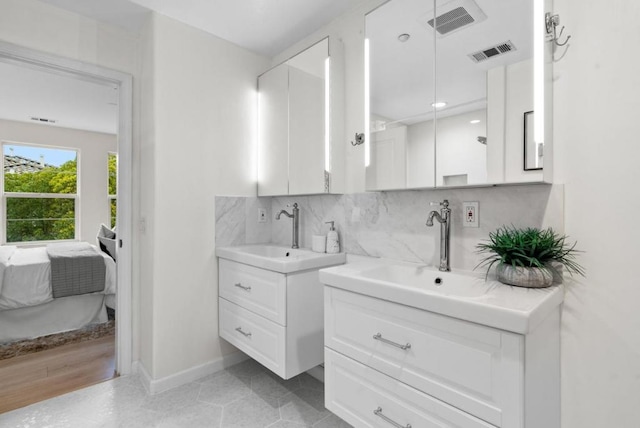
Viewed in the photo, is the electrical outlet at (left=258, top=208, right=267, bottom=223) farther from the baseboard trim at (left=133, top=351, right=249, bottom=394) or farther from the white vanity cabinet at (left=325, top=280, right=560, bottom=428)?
the white vanity cabinet at (left=325, top=280, right=560, bottom=428)

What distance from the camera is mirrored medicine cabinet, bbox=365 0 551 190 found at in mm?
1225

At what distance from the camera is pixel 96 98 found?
3771mm

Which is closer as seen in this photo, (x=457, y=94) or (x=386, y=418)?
(x=386, y=418)

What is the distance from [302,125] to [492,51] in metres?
1.22

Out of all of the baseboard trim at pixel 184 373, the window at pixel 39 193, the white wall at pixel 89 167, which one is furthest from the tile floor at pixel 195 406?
the window at pixel 39 193

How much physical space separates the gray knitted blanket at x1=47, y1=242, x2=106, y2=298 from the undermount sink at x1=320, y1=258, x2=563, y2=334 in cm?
282

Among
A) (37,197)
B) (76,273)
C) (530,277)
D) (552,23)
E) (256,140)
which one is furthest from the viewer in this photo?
(37,197)

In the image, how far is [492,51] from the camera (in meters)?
1.29

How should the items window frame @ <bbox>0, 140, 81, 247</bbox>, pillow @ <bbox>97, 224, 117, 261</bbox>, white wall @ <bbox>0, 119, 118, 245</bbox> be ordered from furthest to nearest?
white wall @ <bbox>0, 119, 118, 245</bbox>, window frame @ <bbox>0, 140, 81, 247</bbox>, pillow @ <bbox>97, 224, 117, 261</bbox>

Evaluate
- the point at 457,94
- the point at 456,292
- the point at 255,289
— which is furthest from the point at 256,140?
the point at 456,292

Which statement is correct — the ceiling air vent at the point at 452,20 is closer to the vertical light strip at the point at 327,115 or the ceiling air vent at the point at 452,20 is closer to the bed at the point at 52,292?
the vertical light strip at the point at 327,115

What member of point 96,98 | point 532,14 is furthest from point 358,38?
point 96,98

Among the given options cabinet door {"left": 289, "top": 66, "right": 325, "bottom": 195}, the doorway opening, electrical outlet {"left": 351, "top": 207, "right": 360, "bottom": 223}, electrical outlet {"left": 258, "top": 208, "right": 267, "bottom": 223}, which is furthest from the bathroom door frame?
electrical outlet {"left": 351, "top": 207, "right": 360, "bottom": 223}

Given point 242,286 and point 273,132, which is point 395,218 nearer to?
point 242,286
